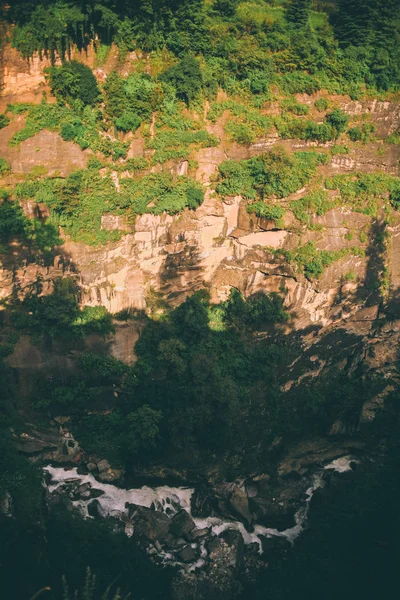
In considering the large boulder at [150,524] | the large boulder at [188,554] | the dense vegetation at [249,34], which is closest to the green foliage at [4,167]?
the dense vegetation at [249,34]

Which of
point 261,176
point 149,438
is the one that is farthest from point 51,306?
point 261,176

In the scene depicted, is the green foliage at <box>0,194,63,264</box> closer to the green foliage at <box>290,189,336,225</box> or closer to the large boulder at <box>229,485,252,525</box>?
the green foliage at <box>290,189,336,225</box>

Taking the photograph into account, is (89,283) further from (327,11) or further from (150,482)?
(327,11)

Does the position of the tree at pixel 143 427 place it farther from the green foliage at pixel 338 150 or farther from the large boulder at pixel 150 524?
the green foliage at pixel 338 150

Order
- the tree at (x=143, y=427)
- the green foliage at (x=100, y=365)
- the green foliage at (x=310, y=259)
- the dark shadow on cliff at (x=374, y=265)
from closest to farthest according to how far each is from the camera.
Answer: the tree at (x=143, y=427) < the green foliage at (x=100, y=365) < the green foliage at (x=310, y=259) < the dark shadow on cliff at (x=374, y=265)

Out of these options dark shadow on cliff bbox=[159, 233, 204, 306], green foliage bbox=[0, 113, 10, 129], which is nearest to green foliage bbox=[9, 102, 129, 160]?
green foliage bbox=[0, 113, 10, 129]

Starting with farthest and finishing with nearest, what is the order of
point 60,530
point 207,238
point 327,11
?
1. point 327,11
2. point 207,238
3. point 60,530
